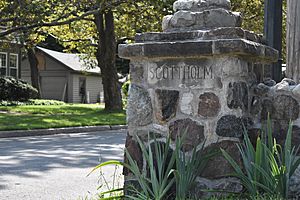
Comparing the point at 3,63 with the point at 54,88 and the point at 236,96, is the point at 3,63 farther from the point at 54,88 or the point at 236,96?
the point at 236,96

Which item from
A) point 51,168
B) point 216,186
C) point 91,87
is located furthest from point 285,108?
point 91,87

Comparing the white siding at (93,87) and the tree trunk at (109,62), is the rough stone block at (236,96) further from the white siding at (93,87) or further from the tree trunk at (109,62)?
the white siding at (93,87)

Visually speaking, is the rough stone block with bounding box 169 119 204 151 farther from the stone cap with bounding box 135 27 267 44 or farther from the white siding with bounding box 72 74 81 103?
the white siding with bounding box 72 74 81 103

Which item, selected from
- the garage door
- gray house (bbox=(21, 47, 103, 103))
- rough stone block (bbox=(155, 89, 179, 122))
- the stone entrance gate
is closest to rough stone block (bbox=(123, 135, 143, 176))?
the stone entrance gate

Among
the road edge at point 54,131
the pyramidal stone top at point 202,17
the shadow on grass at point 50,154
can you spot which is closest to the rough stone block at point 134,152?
the pyramidal stone top at point 202,17

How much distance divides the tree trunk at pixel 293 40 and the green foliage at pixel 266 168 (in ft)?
9.88

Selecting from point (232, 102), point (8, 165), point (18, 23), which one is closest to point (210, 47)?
point (232, 102)

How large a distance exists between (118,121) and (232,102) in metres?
15.4

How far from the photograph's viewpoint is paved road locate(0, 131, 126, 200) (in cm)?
647

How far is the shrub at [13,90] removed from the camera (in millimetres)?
31688

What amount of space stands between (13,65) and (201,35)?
35.2 metres

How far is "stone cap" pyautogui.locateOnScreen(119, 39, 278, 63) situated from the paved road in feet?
5.15

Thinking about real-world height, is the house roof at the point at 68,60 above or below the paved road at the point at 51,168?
above

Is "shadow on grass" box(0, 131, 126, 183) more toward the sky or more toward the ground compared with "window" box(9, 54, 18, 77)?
more toward the ground
